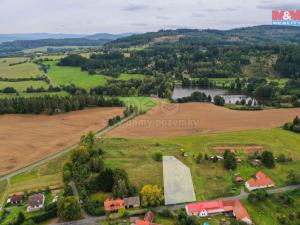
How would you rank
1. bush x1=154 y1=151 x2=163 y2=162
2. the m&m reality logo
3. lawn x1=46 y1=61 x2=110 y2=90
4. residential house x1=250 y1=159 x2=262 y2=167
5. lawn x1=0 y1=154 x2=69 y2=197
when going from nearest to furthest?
lawn x1=0 y1=154 x2=69 y2=197 → residential house x1=250 y1=159 x2=262 y2=167 → bush x1=154 y1=151 x2=163 y2=162 → the m&m reality logo → lawn x1=46 y1=61 x2=110 y2=90

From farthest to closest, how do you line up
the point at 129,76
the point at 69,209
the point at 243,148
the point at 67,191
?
the point at 129,76
the point at 243,148
the point at 67,191
the point at 69,209

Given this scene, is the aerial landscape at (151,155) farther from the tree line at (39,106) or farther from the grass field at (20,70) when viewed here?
the grass field at (20,70)

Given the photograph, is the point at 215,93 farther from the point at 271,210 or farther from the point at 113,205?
Answer: the point at 113,205

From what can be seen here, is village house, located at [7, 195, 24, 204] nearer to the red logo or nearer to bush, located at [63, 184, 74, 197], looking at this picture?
bush, located at [63, 184, 74, 197]

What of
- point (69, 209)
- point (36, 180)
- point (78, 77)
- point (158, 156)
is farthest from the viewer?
point (78, 77)

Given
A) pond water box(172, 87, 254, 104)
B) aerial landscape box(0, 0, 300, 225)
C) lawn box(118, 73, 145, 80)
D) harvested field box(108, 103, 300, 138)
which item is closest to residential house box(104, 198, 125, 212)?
aerial landscape box(0, 0, 300, 225)

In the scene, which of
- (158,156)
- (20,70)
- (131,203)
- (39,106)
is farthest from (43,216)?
(20,70)

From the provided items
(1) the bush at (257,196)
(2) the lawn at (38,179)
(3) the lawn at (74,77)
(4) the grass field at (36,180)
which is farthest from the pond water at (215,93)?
(4) the grass field at (36,180)
